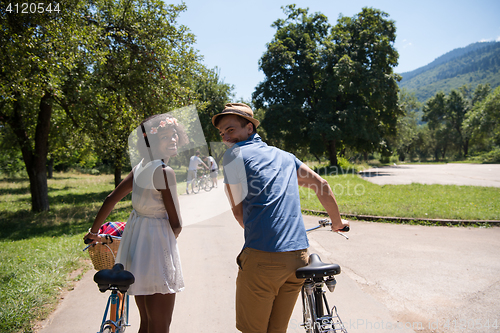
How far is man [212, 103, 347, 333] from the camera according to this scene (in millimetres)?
1915

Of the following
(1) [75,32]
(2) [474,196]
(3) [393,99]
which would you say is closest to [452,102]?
(3) [393,99]

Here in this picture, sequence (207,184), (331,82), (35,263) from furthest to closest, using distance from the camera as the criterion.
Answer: (331,82), (207,184), (35,263)

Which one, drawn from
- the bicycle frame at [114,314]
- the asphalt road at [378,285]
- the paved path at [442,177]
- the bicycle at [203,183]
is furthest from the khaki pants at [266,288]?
the paved path at [442,177]

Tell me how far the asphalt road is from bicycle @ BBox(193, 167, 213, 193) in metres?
8.77

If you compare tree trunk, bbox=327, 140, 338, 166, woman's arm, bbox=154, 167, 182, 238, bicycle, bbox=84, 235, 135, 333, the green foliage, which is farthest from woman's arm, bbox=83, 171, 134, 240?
the green foliage

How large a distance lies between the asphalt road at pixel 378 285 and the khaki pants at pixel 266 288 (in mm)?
1497

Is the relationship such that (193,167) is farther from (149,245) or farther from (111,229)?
(149,245)

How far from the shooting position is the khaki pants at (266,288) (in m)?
1.91

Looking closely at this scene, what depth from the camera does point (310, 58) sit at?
27.4m

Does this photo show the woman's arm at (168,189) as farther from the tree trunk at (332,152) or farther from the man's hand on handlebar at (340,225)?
→ the tree trunk at (332,152)

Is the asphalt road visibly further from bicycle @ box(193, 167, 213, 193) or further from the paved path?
the paved path

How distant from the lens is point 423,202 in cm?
1060

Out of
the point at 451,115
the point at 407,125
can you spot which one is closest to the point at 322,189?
the point at 407,125

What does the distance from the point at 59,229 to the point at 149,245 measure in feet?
28.0
